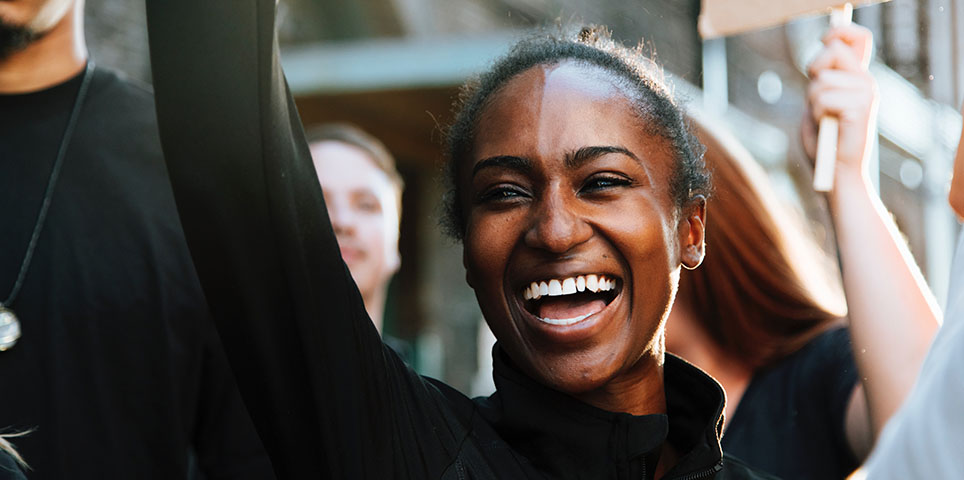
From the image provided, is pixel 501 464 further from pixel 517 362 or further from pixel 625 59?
pixel 625 59

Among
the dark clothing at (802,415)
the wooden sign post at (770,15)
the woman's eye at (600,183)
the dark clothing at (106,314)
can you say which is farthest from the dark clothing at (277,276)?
the dark clothing at (802,415)

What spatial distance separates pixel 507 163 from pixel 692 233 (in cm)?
36

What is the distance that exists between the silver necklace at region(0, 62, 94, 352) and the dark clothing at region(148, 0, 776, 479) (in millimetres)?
768

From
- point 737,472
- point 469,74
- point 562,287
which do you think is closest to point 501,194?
point 562,287

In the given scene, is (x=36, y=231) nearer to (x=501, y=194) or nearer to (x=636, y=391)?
(x=501, y=194)

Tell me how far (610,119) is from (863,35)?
0.73 m

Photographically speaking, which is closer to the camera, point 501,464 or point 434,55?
point 501,464

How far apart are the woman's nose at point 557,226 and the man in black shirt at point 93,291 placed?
0.92 m

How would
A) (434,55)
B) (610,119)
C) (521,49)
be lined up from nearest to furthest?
(610,119) → (521,49) → (434,55)

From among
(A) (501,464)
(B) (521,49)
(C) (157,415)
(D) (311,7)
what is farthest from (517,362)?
(D) (311,7)

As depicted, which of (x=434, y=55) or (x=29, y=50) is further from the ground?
(x=434, y=55)

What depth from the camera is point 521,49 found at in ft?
5.95

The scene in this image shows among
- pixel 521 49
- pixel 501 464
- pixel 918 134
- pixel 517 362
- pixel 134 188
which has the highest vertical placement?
pixel 918 134

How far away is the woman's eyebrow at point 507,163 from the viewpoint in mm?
1600
